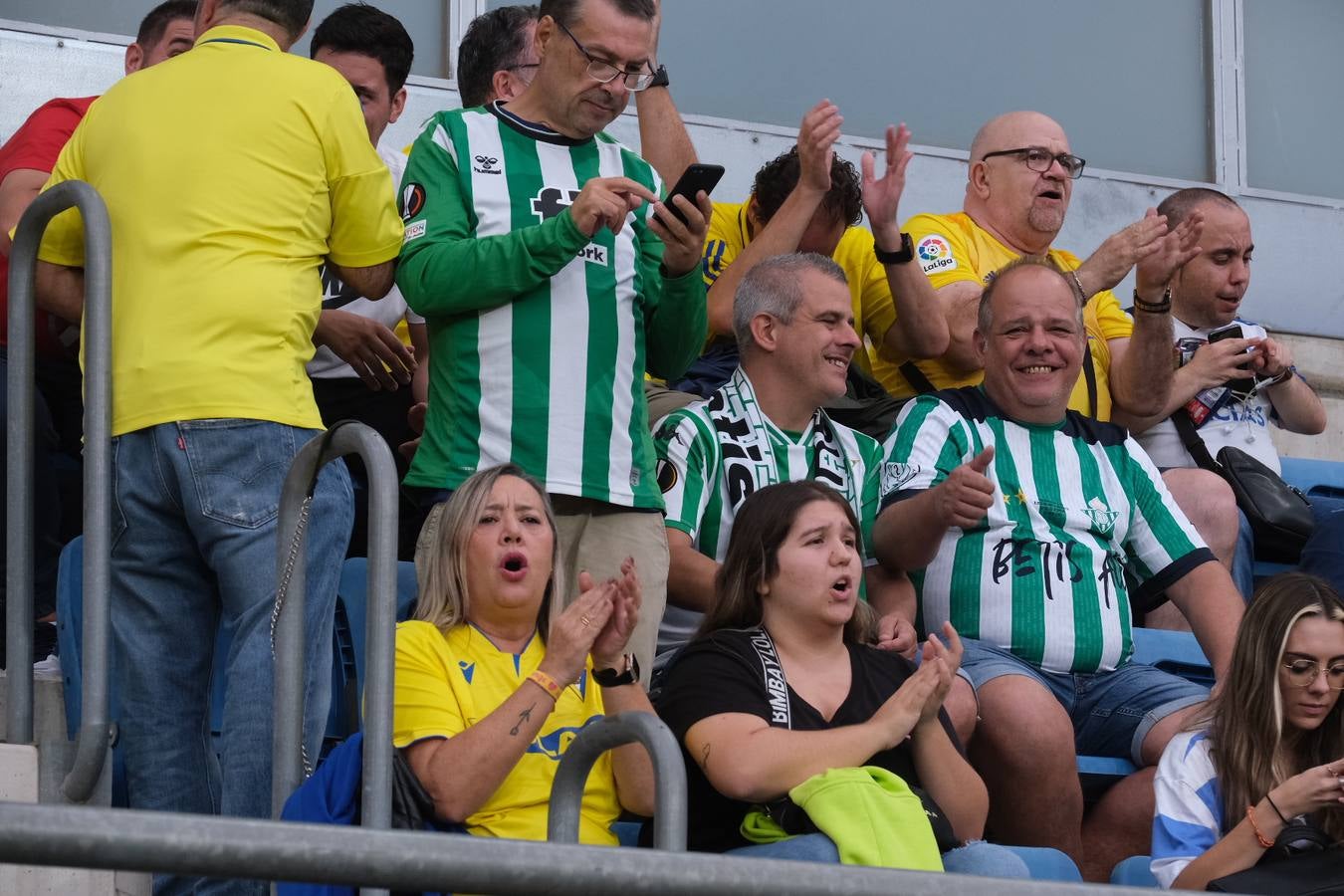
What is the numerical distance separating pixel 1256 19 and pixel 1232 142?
0.52 meters

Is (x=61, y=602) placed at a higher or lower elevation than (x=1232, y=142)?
lower

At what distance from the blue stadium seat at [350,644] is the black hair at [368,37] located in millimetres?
1403

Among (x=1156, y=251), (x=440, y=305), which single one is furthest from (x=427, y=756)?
(x=1156, y=251)

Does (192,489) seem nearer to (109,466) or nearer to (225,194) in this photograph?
(109,466)

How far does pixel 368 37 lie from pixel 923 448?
1.58 meters

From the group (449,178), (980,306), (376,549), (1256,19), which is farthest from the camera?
(1256,19)

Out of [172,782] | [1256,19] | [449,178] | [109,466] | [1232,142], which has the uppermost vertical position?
[1256,19]

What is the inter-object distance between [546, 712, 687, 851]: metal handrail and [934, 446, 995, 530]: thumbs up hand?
1.27m

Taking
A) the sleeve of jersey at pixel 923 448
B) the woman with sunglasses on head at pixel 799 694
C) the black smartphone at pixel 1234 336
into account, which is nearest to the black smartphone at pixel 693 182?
the woman with sunglasses on head at pixel 799 694

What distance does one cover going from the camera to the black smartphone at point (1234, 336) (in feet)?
17.6

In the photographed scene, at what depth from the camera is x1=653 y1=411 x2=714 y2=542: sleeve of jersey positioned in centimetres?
418

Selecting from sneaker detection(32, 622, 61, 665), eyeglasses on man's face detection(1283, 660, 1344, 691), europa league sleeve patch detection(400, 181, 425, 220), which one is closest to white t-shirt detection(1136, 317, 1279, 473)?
eyeglasses on man's face detection(1283, 660, 1344, 691)

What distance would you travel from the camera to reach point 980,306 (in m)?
4.65

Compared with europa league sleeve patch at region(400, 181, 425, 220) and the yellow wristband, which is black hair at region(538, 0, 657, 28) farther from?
the yellow wristband
